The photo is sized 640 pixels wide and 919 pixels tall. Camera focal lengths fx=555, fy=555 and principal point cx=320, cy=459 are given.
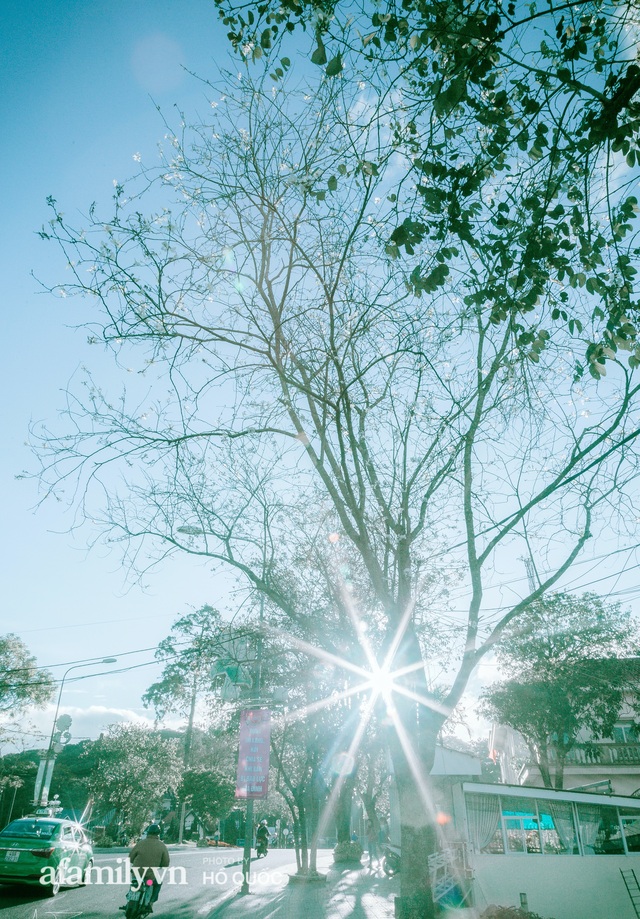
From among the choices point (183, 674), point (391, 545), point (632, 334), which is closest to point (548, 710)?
point (183, 674)

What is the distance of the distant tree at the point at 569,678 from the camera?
21938mm

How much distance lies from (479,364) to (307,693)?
604 inches

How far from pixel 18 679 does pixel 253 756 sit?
71.5 ft

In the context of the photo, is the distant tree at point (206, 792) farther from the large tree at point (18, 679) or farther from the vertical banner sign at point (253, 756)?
the vertical banner sign at point (253, 756)

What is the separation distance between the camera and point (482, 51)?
3955 millimetres

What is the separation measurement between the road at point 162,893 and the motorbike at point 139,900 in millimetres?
1724

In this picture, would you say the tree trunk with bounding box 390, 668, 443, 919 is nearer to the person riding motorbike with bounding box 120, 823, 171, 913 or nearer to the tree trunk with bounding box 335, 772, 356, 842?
the person riding motorbike with bounding box 120, 823, 171, 913

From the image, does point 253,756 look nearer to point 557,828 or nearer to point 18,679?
point 557,828

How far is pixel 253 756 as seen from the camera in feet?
51.6

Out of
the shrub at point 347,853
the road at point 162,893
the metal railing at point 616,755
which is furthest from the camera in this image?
the metal railing at point 616,755

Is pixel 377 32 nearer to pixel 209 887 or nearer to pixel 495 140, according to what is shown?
pixel 495 140

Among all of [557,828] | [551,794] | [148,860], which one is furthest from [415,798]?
[557,828]

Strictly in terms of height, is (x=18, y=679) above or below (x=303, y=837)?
above

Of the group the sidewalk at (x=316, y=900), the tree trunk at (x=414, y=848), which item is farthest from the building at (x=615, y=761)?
the tree trunk at (x=414, y=848)
